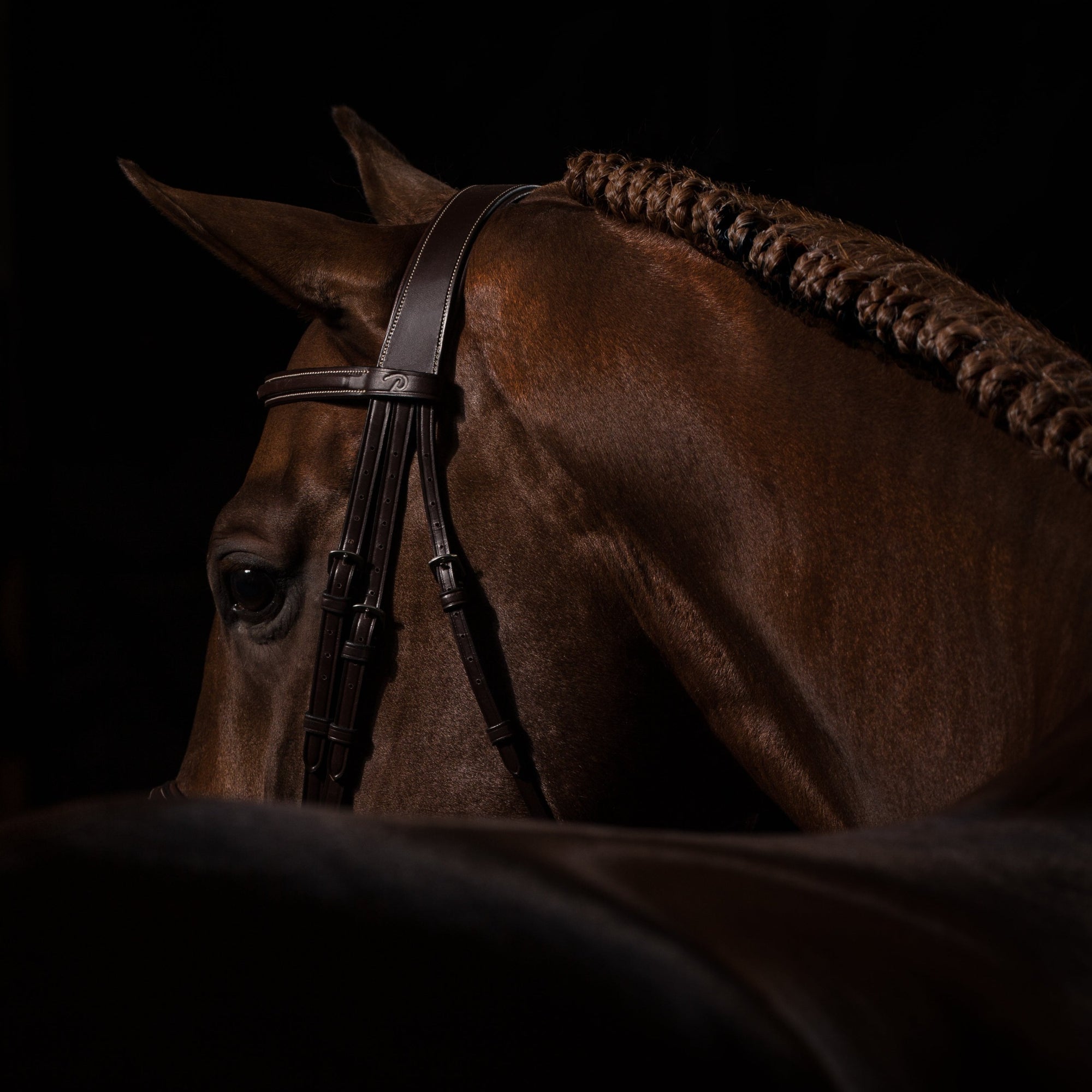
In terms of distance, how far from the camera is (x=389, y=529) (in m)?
0.58

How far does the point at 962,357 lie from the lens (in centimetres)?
42

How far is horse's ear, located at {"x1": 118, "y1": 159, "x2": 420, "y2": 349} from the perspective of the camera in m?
0.59

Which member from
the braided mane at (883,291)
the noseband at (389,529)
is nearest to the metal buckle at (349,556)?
the noseband at (389,529)

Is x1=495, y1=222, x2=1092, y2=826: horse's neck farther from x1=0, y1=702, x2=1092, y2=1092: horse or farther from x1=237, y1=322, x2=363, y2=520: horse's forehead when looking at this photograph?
x1=0, y1=702, x2=1092, y2=1092: horse

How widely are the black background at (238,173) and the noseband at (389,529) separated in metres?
0.89

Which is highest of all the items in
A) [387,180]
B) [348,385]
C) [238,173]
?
[238,173]

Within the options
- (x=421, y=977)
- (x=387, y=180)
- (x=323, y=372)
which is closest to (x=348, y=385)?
(x=323, y=372)

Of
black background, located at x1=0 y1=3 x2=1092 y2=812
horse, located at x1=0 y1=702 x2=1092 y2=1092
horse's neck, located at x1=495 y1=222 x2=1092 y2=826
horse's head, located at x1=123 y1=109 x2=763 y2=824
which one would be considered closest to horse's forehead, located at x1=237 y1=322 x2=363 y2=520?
horse's head, located at x1=123 y1=109 x2=763 y2=824

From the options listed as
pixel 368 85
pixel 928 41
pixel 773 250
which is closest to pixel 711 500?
pixel 773 250

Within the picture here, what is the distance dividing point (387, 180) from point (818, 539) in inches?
20.2

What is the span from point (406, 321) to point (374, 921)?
48cm

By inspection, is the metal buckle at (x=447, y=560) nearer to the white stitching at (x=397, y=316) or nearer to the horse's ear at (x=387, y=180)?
the white stitching at (x=397, y=316)

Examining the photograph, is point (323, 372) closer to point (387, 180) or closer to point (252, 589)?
point (252, 589)

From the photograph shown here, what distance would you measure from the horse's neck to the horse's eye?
0.68 feet
